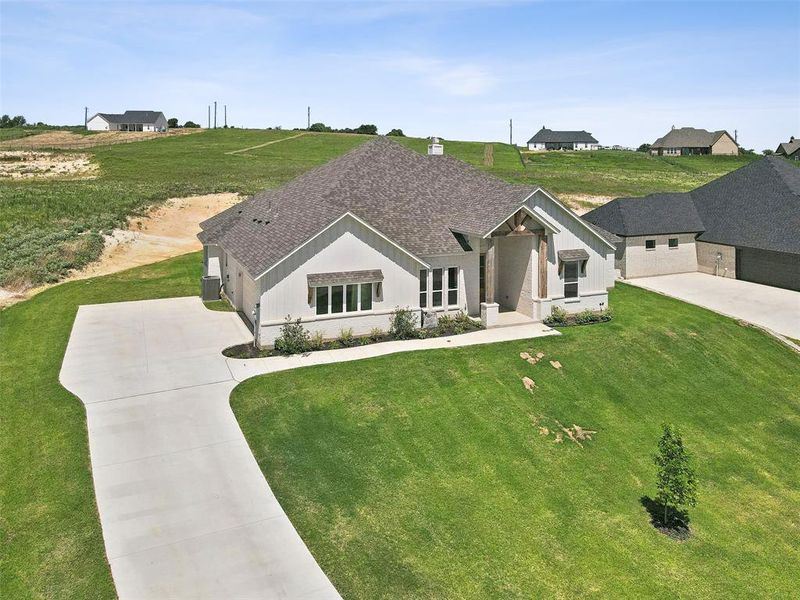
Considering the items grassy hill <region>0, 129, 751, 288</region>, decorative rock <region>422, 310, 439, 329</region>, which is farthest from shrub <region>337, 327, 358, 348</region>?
grassy hill <region>0, 129, 751, 288</region>

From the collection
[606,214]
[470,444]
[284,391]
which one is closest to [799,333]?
[606,214]

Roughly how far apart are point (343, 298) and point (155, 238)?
25601 millimetres

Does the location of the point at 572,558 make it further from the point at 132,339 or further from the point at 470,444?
the point at 132,339

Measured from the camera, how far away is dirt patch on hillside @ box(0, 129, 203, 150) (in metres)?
93.2

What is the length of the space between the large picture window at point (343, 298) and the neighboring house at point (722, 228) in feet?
64.3

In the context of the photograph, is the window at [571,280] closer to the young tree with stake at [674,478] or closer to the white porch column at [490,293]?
the white porch column at [490,293]

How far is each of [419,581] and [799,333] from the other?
75.0 feet

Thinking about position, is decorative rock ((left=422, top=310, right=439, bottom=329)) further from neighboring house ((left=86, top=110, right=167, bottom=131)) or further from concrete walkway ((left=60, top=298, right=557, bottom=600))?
neighboring house ((left=86, top=110, right=167, bottom=131))

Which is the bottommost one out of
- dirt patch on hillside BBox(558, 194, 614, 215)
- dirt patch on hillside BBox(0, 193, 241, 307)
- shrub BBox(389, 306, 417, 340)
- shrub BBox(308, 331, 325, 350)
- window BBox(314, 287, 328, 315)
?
shrub BBox(308, 331, 325, 350)

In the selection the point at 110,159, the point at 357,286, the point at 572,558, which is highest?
the point at 110,159

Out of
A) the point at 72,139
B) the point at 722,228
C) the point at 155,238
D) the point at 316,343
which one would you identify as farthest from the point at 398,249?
the point at 72,139

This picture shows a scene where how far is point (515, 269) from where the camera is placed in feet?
83.8

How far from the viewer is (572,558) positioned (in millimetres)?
11906

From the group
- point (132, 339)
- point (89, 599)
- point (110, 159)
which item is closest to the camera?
→ point (89, 599)
